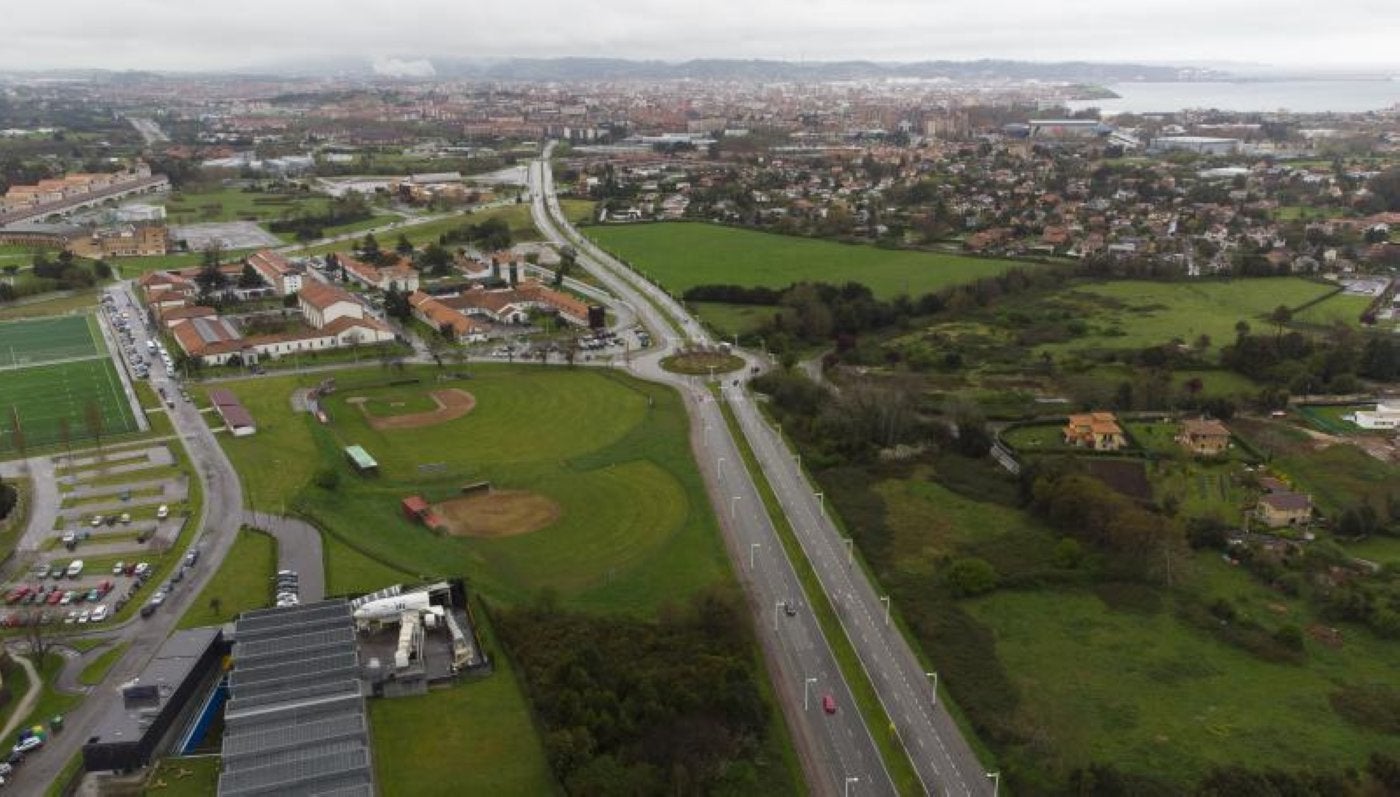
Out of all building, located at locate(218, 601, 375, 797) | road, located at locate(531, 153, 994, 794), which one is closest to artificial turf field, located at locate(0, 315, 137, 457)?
building, located at locate(218, 601, 375, 797)

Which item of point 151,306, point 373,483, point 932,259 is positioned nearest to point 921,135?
point 932,259

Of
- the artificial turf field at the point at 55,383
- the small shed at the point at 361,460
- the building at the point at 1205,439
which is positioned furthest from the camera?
the artificial turf field at the point at 55,383

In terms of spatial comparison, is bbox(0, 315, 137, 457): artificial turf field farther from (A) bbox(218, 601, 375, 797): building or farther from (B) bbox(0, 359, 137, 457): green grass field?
(A) bbox(218, 601, 375, 797): building

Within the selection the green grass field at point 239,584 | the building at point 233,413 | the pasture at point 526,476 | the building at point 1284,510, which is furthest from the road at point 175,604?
the building at point 1284,510

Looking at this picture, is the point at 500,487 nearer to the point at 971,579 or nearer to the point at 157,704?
the point at 157,704

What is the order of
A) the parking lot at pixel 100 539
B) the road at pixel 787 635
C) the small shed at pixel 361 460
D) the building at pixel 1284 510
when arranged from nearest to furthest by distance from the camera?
the road at pixel 787 635 < the parking lot at pixel 100 539 < the building at pixel 1284 510 < the small shed at pixel 361 460

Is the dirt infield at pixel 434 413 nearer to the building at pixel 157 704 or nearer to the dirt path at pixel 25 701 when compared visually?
the building at pixel 157 704
